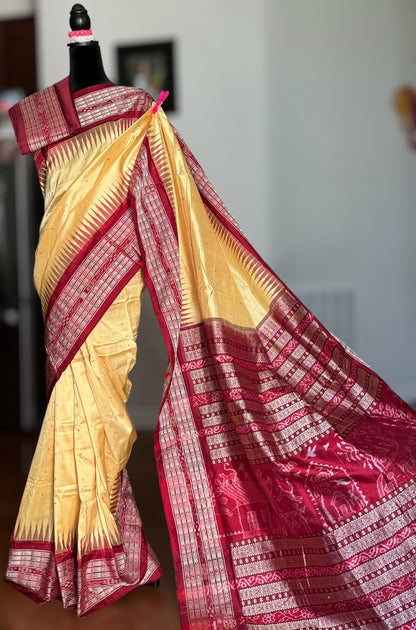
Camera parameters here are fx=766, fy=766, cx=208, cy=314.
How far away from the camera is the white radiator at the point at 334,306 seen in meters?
4.28

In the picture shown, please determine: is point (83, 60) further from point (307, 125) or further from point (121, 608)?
point (307, 125)

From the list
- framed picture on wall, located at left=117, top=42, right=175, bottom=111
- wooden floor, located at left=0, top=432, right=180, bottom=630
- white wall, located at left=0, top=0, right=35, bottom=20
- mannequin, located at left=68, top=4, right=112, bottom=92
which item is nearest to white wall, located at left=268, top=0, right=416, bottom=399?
framed picture on wall, located at left=117, top=42, right=175, bottom=111

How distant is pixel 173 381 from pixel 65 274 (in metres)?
0.41

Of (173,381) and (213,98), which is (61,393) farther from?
(213,98)

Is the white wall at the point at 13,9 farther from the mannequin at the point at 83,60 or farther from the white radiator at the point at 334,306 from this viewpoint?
the mannequin at the point at 83,60

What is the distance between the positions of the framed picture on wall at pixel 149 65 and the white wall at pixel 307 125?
4cm

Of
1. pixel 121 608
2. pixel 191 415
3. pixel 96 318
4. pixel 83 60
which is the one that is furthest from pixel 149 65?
pixel 121 608

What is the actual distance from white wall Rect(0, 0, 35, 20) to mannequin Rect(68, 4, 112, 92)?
2.34m

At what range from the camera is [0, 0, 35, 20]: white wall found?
4.16 meters

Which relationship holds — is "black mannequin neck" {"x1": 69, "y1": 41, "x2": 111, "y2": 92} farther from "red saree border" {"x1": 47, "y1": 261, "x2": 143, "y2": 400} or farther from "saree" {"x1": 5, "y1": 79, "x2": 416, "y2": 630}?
"red saree border" {"x1": 47, "y1": 261, "x2": 143, "y2": 400}

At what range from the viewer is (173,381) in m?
1.89


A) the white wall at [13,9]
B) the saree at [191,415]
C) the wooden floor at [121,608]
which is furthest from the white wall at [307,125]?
the saree at [191,415]

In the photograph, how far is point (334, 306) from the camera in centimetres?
432

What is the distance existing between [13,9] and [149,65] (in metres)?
0.84
